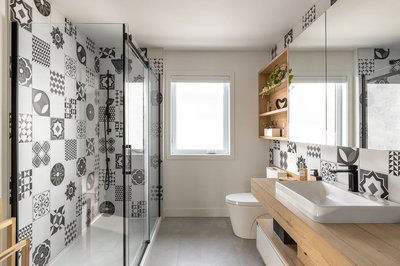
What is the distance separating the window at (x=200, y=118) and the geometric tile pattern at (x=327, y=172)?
5.14 ft

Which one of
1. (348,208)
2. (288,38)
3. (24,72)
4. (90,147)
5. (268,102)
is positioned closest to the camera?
(348,208)

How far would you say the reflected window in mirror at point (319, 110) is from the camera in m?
1.79

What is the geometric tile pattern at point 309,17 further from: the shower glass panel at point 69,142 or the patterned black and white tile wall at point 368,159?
the shower glass panel at point 69,142

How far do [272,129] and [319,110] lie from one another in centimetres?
98

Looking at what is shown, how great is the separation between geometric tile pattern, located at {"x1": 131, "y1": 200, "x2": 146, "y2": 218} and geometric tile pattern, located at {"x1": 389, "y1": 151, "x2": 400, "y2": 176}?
1.76 metres

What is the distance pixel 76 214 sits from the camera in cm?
224

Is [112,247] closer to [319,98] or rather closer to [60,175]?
[60,175]

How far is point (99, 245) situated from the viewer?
214 centimetres

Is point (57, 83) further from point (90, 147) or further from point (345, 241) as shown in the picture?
point (345, 241)

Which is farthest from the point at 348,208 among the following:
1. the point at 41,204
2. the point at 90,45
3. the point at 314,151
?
the point at 41,204

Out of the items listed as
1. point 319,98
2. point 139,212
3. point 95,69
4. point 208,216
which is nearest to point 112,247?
point 139,212

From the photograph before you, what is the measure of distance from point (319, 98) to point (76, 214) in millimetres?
2226

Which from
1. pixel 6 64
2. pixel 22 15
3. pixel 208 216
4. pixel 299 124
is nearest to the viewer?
pixel 6 64

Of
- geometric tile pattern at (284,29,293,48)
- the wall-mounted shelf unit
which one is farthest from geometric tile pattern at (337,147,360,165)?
geometric tile pattern at (284,29,293,48)
